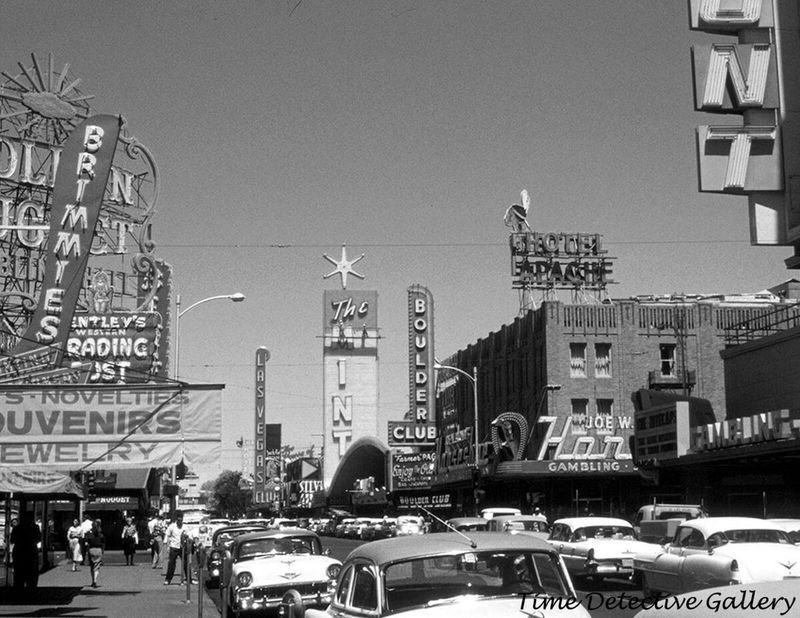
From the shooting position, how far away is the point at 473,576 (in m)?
8.93

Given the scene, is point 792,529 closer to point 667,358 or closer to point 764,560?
point 764,560

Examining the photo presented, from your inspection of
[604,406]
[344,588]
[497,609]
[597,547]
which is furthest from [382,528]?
[497,609]

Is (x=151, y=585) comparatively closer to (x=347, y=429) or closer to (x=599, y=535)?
(x=599, y=535)

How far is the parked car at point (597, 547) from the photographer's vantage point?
22875 millimetres

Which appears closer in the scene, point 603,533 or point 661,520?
point 603,533

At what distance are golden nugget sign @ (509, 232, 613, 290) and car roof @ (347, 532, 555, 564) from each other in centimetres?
6029

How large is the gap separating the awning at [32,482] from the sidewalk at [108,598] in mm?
2201

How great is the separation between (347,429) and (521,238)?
151 ft

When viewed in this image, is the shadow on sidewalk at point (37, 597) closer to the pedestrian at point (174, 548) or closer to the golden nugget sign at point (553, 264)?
the pedestrian at point (174, 548)

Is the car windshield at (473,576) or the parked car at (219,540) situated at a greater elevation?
the car windshield at (473,576)

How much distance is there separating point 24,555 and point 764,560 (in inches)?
580

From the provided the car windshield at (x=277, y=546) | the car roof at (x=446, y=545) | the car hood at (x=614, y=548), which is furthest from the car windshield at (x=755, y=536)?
the car roof at (x=446, y=545)

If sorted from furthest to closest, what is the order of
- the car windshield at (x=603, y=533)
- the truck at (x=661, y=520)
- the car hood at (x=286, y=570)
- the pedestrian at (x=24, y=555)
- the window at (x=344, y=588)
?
the truck at (x=661, y=520), the car windshield at (x=603, y=533), the pedestrian at (x=24, y=555), the car hood at (x=286, y=570), the window at (x=344, y=588)

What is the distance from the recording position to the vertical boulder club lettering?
33.2m
